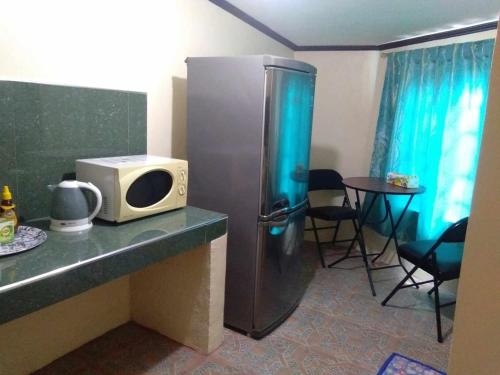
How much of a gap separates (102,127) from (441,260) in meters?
2.09

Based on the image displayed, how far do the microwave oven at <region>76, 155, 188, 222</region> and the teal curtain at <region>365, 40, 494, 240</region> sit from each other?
2.04m

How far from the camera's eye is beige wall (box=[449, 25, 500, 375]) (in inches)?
21.6

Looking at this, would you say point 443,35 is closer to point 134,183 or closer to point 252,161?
point 252,161

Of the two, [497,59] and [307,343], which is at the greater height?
[497,59]

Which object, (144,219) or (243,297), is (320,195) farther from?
(144,219)

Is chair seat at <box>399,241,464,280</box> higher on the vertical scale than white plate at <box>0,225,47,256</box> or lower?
lower

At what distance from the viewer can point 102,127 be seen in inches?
70.4

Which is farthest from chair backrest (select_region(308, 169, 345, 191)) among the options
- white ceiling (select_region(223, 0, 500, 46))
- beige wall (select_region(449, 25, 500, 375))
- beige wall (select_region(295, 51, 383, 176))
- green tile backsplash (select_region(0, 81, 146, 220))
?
beige wall (select_region(449, 25, 500, 375))

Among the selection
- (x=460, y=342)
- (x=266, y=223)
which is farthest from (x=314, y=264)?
(x=460, y=342)

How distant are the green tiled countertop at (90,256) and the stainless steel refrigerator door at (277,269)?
384 millimetres

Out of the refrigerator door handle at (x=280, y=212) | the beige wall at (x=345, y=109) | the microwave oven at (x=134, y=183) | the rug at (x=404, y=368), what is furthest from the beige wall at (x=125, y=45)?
the rug at (x=404, y=368)

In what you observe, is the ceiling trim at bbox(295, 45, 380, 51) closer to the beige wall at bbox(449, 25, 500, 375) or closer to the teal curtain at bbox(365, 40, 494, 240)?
the teal curtain at bbox(365, 40, 494, 240)

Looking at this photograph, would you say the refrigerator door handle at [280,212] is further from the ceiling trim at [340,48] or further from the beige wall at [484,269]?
the ceiling trim at [340,48]

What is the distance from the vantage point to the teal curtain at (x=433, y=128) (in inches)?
103
